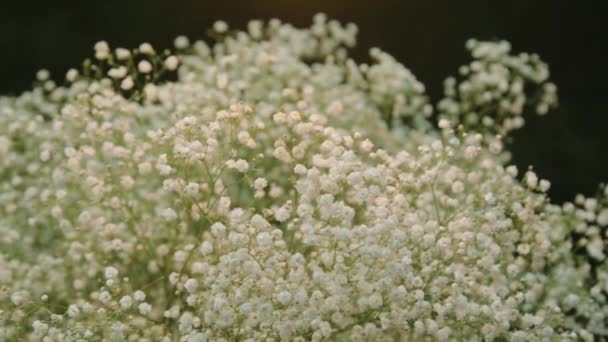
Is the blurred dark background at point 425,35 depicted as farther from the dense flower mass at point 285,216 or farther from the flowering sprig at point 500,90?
the flowering sprig at point 500,90

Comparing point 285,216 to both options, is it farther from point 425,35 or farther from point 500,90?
point 425,35

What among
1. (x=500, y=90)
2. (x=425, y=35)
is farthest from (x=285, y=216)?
(x=425, y=35)

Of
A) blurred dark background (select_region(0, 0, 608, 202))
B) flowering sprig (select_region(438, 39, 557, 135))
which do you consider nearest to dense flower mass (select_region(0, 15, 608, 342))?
flowering sprig (select_region(438, 39, 557, 135))

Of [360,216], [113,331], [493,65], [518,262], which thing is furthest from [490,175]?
[113,331]

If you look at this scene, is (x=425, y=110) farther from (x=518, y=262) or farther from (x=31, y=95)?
(x=31, y=95)

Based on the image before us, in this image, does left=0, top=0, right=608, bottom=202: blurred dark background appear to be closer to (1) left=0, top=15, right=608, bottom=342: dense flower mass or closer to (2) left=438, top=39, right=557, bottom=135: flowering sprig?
(1) left=0, top=15, right=608, bottom=342: dense flower mass

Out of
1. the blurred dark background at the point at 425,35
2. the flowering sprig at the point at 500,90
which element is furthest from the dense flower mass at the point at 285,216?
the blurred dark background at the point at 425,35
